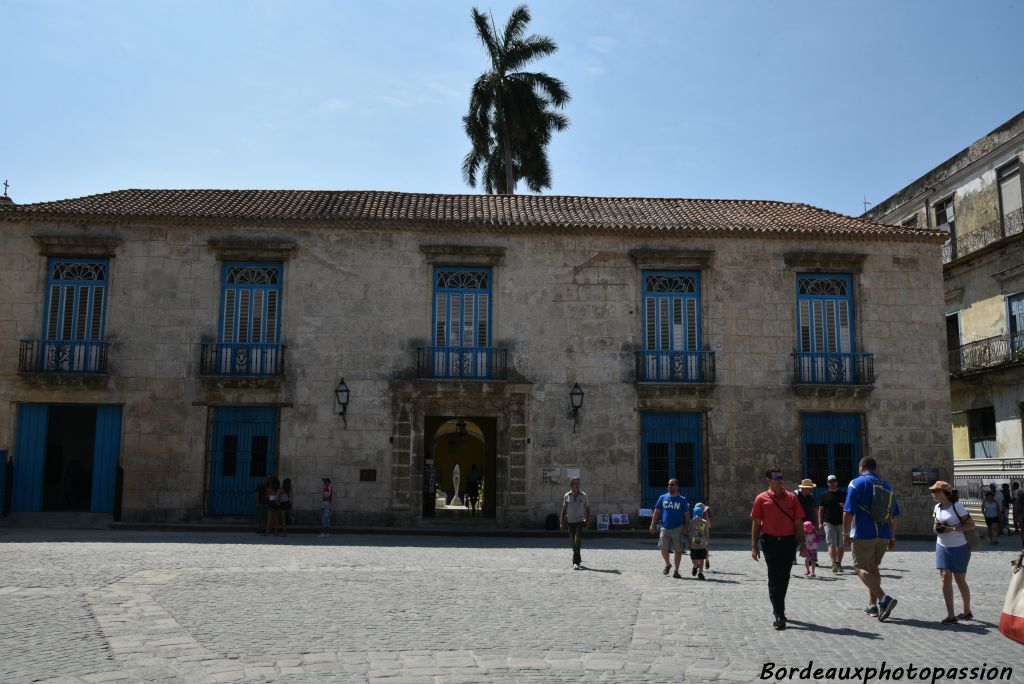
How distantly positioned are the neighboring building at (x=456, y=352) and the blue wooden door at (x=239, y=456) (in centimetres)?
5

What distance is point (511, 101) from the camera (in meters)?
33.3

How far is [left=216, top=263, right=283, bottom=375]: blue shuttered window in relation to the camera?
20.5 meters

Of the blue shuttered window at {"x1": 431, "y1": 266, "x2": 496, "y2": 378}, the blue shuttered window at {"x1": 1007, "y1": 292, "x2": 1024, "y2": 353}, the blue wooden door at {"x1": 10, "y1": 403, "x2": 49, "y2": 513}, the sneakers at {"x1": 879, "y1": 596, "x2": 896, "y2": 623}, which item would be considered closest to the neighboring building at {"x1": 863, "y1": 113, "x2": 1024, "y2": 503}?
the blue shuttered window at {"x1": 1007, "y1": 292, "x2": 1024, "y2": 353}

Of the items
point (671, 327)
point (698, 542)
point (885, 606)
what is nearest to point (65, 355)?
point (671, 327)

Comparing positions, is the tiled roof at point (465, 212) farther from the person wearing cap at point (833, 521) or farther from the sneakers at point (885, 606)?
the sneakers at point (885, 606)

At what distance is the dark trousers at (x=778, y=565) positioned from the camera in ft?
26.9

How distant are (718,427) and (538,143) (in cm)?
1770

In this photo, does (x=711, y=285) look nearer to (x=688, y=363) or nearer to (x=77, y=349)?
(x=688, y=363)

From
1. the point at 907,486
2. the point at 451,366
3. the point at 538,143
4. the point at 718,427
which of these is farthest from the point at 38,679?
the point at 538,143

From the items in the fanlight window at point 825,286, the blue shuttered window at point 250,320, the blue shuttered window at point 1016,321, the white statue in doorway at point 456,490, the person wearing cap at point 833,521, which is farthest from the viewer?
the white statue in doorway at point 456,490

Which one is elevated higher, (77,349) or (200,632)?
(77,349)

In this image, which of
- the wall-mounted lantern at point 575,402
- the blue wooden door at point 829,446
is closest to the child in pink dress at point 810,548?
the wall-mounted lantern at point 575,402

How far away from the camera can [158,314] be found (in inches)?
810

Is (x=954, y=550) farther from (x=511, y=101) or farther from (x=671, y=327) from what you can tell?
(x=511, y=101)
